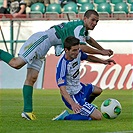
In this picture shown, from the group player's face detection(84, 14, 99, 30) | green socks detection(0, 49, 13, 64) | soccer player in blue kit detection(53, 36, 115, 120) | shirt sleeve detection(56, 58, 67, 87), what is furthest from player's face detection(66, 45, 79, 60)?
green socks detection(0, 49, 13, 64)

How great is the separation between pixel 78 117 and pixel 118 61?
11.1 meters

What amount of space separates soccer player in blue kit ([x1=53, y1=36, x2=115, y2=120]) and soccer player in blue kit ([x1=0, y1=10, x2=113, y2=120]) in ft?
1.08

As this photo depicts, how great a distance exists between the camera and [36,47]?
397 inches

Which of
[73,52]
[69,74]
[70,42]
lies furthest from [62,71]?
[70,42]

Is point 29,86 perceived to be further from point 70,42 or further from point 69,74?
point 70,42

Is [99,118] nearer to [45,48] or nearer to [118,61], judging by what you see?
[45,48]

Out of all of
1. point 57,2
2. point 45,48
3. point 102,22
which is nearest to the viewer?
point 45,48

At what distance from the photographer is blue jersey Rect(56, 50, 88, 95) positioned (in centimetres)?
966

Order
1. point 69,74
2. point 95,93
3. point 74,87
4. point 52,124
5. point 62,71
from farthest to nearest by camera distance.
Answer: point 95,93, point 74,87, point 69,74, point 62,71, point 52,124

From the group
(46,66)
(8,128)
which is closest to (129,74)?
(46,66)

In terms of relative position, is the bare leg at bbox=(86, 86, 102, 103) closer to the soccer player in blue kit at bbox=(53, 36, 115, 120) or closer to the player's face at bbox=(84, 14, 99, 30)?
the soccer player in blue kit at bbox=(53, 36, 115, 120)

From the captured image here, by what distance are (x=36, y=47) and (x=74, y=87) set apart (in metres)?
0.93

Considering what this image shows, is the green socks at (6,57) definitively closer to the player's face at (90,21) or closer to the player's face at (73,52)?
the player's face at (73,52)

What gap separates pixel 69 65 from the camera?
9.73m
